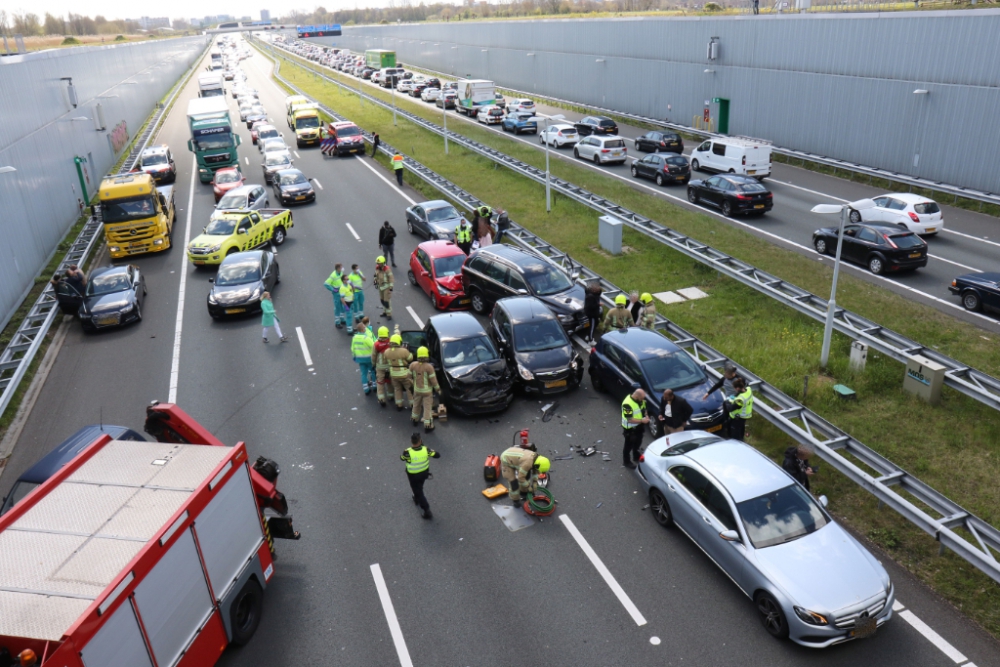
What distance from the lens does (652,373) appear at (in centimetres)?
1352

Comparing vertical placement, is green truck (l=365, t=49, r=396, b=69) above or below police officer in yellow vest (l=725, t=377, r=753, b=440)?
above

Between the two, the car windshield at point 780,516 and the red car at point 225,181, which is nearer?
the car windshield at point 780,516

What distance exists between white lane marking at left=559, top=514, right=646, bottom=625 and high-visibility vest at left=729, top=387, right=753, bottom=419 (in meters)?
3.61

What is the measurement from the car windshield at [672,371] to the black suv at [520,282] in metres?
3.37

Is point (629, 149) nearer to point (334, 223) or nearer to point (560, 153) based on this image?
point (560, 153)

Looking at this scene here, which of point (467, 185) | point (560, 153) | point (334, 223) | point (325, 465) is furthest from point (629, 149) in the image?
point (325, 465)

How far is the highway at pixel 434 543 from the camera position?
870 centimetres

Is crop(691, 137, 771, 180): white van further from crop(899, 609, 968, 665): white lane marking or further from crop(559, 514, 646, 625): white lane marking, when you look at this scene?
crop(899, 609, 968, 665): white lane marking

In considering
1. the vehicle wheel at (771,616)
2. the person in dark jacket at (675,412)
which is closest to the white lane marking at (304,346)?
the person in dark jacket at (675,412)

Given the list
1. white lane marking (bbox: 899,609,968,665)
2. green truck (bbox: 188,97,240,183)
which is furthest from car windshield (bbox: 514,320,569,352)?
green truck (bbox: 188,97,240,183)

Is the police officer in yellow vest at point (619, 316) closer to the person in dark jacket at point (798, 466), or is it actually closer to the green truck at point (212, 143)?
the person in dark jacket at point (798, 466)

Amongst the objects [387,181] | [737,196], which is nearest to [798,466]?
[737,196]

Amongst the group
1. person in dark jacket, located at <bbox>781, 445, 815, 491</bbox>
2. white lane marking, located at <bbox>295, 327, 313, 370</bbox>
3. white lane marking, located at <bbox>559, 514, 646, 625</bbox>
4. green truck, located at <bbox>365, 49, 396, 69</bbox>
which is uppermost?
green truck, located at <bbox>365, 49, 396, 69</bbox>

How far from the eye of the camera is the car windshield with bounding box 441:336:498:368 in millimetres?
14609
